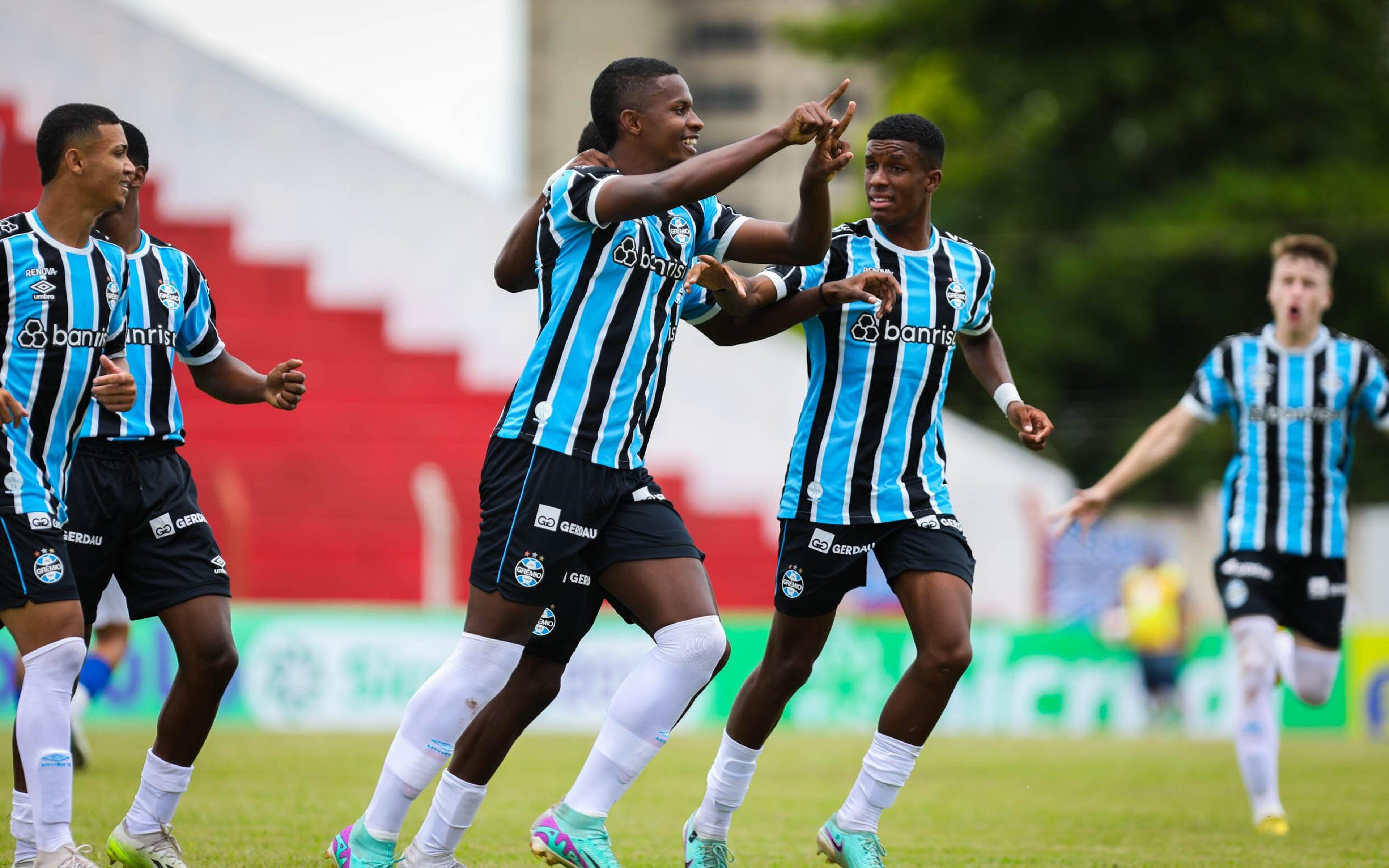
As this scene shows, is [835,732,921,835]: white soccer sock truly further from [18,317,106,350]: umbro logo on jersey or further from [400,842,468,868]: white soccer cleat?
[18,317,106,350]: umbro logo on jersey

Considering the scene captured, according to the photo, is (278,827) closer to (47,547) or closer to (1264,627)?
(47,547)

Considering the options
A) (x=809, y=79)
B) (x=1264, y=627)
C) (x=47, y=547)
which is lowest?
Answer: (x=1264, y=627)

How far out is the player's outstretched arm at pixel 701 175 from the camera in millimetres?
4781

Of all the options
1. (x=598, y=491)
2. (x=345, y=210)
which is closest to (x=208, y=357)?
(x=598, y=491)

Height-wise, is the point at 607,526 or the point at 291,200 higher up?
the point at 291,200

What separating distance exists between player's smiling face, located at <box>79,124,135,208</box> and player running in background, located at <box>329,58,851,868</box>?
4.73 ft

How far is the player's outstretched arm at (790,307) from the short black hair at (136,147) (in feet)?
7.01

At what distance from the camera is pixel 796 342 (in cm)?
3114

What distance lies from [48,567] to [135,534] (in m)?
0.56

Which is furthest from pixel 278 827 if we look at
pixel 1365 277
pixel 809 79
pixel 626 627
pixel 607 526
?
pixel 809 79

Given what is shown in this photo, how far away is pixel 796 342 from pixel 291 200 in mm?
10105

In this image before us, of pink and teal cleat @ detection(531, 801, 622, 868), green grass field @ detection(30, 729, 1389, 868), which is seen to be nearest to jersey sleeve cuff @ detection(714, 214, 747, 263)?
pink and teal cleat @ detection(531, 801, 622, 868)

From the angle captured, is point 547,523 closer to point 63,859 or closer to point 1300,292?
point 63,859

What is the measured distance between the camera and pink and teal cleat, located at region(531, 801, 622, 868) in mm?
4980
